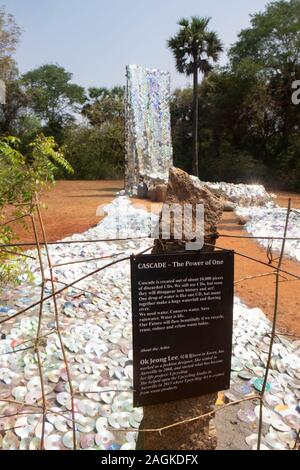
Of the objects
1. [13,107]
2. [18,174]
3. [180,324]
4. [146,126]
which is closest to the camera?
[180,324]

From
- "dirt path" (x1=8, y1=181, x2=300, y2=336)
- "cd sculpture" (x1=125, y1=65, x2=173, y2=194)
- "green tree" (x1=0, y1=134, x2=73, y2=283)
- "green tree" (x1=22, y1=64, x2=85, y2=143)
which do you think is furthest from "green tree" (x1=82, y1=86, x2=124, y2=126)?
"green tree" (x1=0, y1=134, x2=73, y2=283)

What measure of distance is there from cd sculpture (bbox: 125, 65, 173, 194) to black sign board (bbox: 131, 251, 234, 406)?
44.4ft

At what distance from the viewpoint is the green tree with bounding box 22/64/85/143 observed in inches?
1170

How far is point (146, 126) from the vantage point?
Answer: 664 inches


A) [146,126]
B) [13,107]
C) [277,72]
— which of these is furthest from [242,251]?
[13,107]

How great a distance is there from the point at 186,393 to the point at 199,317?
1.14 ft

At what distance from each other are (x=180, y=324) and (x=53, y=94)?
31.7 m

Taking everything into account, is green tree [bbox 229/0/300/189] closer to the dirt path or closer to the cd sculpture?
the cd sculpture

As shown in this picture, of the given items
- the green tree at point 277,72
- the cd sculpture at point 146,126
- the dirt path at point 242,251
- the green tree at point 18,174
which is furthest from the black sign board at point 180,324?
the green tree at point 277,72

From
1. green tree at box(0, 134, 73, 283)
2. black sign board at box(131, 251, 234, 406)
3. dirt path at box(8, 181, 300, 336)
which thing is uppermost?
green tree at box(0, 134, 73, 283)

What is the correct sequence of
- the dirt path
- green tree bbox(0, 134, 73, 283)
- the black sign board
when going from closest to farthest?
1. the black sign board
2. green tree bbox(0, 134, 73, 283)
3. the dirt path

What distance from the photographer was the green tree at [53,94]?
29.7 meters

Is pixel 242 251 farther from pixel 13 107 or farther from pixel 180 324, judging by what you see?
pixel 13 107

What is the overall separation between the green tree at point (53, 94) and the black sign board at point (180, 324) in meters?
28.8
